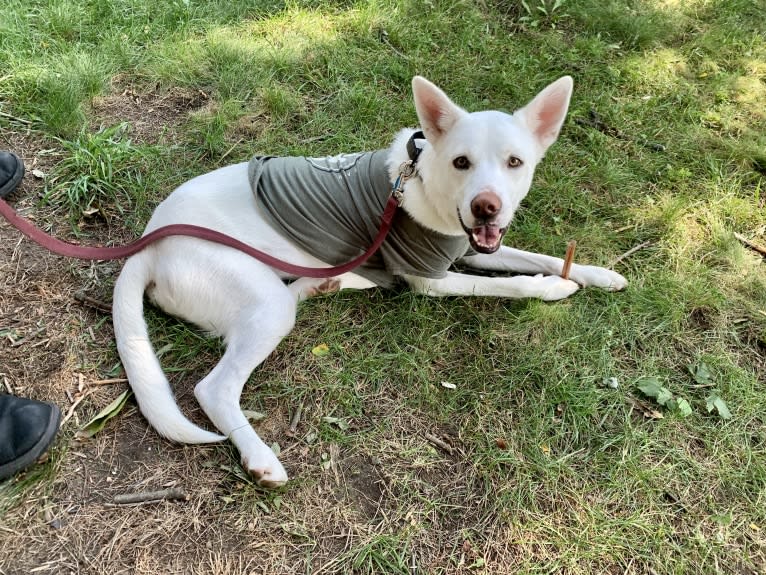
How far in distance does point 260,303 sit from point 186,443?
2.12ft

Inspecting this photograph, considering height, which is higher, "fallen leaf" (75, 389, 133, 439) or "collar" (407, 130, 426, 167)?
"collar" (407, 130, 426, 167)

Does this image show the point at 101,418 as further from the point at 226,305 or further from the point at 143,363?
A: the point at 226,305

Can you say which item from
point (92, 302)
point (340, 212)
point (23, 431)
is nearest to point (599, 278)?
point (340, 212)

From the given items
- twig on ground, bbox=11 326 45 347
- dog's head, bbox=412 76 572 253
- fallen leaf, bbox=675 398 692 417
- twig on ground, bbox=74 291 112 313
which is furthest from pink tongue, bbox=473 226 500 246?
twig on ground, bbox=11 326 45 347

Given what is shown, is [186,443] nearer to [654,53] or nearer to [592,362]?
[592,362]

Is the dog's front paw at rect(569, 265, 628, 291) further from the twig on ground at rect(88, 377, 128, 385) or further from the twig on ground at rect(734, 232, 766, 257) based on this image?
the twig on ground at rect(88, 377, 128, 385)

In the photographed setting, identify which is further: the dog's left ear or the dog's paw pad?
the dog's left ear

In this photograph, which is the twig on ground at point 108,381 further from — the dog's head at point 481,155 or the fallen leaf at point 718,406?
the fallen leaf at point 718,406

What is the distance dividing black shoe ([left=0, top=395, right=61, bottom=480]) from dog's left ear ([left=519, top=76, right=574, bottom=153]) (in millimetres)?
2321

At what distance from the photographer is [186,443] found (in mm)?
2168

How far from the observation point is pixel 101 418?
221cm

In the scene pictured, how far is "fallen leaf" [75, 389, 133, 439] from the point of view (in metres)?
2.18

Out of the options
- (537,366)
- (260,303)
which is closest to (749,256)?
(537,366)

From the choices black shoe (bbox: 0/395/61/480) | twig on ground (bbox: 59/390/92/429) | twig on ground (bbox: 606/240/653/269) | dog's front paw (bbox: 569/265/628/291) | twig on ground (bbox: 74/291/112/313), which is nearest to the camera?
black shoe (bbox: 0/395/61/480)
